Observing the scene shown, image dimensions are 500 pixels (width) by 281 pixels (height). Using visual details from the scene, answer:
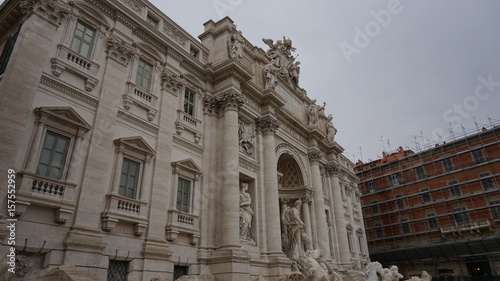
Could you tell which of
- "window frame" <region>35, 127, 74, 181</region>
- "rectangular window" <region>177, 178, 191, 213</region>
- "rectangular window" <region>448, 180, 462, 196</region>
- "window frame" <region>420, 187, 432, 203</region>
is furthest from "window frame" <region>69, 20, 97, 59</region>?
"window frame" <region>420, 187, 432, 203</region>

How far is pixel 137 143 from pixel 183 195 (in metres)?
3.22

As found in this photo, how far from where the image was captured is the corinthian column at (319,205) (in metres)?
23.1

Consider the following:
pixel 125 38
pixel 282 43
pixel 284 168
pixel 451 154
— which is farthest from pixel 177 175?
pixel 451 154

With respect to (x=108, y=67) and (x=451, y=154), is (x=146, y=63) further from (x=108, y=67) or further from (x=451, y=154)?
(x=451, y=154)

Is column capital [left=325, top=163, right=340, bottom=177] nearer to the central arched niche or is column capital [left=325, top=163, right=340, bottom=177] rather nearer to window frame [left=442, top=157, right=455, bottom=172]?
the central arched niche

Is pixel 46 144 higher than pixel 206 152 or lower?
lower

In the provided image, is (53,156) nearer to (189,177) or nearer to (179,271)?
(189,177)

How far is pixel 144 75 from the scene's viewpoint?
15.0 metres

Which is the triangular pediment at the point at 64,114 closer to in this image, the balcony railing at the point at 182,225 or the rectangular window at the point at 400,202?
the balcony railing at the point at 182,225

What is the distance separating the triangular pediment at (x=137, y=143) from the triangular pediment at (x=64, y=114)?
4.50 ft

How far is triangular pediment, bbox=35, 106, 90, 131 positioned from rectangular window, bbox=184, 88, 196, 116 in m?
5.69

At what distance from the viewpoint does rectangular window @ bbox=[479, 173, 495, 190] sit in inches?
1330

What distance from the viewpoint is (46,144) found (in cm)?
1070

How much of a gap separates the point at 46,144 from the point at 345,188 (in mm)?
28029
